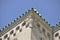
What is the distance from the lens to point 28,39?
113ft

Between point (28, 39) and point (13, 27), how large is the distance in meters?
4.95

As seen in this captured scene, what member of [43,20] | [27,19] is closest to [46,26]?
[43,20]

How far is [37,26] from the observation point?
37281 mm

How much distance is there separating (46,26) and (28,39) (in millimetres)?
5785

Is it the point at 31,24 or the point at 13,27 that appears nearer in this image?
the point at 31,24

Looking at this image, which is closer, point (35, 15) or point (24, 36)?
point (24, 36)

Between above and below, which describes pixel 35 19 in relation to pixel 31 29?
above

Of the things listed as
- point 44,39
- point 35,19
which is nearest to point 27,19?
point 35,19

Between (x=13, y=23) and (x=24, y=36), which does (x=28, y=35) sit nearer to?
(x=24, y=36)

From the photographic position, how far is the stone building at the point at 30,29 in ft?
117

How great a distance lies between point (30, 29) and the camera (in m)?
35.3

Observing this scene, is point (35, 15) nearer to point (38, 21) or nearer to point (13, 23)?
point (38, 21)

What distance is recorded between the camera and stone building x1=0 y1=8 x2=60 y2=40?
117 ft

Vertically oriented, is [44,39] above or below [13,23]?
below
